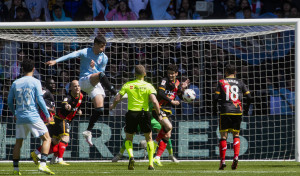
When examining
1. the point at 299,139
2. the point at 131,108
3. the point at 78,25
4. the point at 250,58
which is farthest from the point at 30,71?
the point at 250,58

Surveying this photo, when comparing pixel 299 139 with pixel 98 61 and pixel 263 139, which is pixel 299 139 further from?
pixel 98 61

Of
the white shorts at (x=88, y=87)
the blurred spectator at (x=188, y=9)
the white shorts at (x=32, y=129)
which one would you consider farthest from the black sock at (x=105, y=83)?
the blurred spectator at (x=188, y=9)

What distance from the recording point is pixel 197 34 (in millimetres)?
13625

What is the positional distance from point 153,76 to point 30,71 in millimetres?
6029

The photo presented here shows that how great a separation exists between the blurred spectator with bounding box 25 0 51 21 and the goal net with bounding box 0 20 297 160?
3.70ft

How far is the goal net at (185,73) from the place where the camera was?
13.2m

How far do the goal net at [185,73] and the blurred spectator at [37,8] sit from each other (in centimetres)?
113

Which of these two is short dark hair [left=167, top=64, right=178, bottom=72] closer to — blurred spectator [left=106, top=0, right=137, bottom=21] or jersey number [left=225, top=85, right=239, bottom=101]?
jersey number [left=225, top=85, right=239, bottom=101]

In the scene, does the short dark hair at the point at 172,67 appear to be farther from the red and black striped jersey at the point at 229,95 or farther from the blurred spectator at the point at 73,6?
the blurred spectator at the point at 73,6

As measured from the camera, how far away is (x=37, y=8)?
15.3 metres

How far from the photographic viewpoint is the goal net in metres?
13.2

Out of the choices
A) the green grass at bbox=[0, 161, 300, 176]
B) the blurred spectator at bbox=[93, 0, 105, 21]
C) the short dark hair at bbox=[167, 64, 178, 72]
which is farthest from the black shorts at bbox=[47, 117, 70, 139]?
the blurred spectator at bbox=[93, 0, 105, 21]

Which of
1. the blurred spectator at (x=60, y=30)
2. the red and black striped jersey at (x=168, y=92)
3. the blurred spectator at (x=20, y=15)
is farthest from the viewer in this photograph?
the blurred spectator at (x=20, y=15)

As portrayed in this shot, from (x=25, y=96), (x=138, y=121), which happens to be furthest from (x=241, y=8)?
(x=25, y=96)
